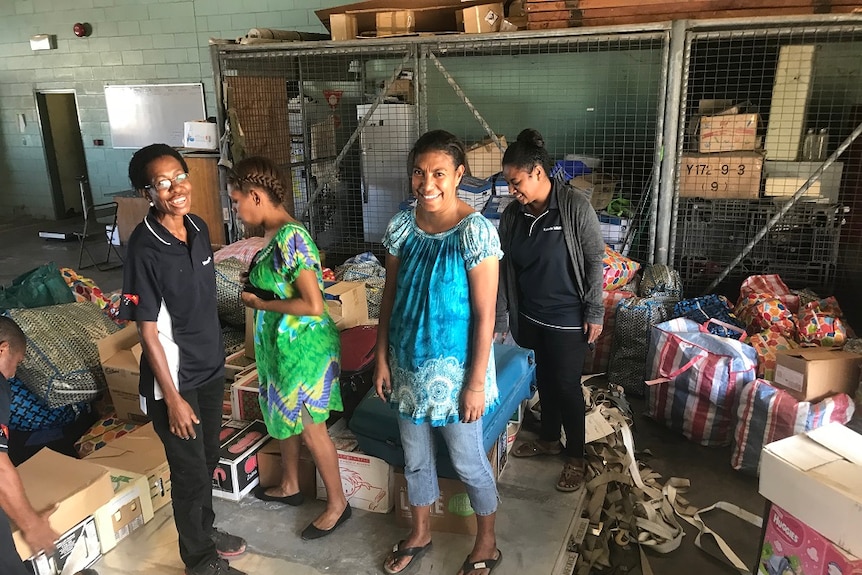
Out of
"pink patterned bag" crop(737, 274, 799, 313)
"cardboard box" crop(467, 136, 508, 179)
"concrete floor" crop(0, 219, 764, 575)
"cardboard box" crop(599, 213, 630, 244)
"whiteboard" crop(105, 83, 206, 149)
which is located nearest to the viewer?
"concrete floor" crop(0, 219, 764, 575)

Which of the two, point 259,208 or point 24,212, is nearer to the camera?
point 259,208

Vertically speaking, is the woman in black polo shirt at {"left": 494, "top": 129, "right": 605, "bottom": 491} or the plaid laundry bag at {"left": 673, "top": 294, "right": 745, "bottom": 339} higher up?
the woman in black polo shirt at {"left": 494, "top": 129, "right": 605, "bottom": 491}

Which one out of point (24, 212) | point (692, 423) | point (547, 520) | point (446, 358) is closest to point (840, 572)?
point (547, 520)

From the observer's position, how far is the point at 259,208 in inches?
86.7

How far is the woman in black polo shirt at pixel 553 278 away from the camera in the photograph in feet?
8.26

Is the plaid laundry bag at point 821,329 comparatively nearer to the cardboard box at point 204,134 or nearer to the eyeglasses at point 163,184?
the eyeglasses at point 163,184

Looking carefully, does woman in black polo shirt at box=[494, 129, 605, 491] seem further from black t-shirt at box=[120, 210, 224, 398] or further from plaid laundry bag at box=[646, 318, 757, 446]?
black t-shirt at box=[120, 210, 224, 398]

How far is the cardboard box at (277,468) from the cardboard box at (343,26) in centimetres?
323

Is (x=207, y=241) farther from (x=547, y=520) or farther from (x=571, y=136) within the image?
(x=571, y=136)

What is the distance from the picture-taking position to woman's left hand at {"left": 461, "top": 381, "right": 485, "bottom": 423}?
1905 mm

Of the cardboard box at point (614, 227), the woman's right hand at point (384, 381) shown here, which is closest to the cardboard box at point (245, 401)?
the woman's right hand at point (384, 381)

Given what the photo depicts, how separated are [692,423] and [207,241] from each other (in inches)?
98.0

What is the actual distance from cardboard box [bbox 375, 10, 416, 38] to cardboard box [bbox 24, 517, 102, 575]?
3661mm

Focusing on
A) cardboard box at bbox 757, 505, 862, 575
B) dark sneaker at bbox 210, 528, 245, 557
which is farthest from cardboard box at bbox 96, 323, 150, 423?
cardboard box at bbox 757, 505, 862, 575
